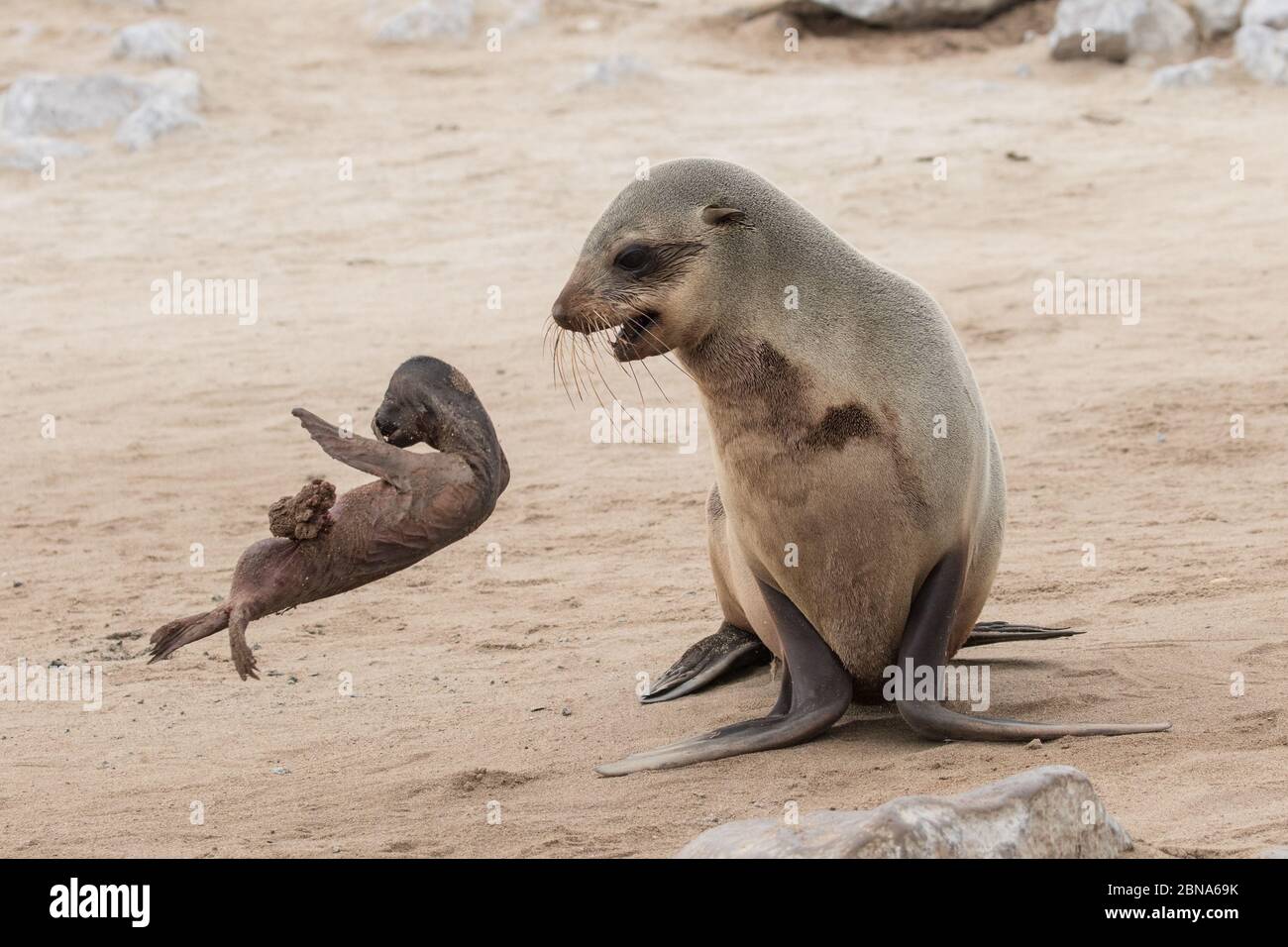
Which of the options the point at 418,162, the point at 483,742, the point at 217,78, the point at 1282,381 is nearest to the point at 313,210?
the point at 418,162

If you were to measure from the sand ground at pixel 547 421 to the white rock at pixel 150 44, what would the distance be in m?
0.27

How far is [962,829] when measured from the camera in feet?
10.2

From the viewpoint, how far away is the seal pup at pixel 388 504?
4371 mm

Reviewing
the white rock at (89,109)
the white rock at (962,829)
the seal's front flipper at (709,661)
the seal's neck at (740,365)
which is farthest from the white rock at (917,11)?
the white rock at (962,829)

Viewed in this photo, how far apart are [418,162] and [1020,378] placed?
6.98 metres

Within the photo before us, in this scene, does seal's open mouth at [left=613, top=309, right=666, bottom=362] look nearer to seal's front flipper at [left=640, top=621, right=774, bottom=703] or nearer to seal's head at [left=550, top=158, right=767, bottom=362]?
seal's head at [left=550, top=158, right=767, bottom=362]

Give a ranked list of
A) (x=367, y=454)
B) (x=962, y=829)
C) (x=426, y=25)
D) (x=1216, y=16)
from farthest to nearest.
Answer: (x=426, y=25) < (x=1216, y=16) < (x=367, y=454) < (x=962, y=829)

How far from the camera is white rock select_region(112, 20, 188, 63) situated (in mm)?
16422

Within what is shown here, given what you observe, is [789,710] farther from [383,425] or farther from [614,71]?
[614,71]

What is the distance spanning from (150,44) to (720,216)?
13.4 metres

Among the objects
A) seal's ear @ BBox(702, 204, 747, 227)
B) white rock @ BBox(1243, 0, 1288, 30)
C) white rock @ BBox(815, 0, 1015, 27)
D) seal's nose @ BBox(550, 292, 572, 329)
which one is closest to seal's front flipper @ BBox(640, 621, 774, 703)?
seal's nose @ BBox(550, 292, 572, 329)

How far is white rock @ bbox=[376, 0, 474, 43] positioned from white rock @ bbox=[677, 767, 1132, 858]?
52.2 ft

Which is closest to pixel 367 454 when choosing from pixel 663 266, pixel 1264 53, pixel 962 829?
pixel 663 266

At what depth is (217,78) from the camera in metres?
16.6
